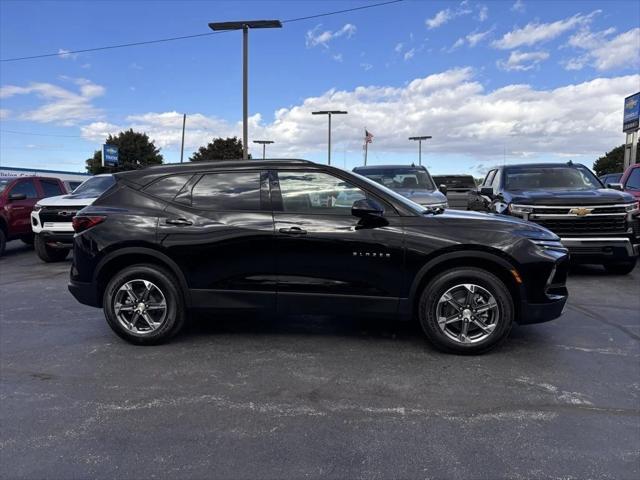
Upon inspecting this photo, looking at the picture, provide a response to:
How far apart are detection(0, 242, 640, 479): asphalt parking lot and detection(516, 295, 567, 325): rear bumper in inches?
14.0

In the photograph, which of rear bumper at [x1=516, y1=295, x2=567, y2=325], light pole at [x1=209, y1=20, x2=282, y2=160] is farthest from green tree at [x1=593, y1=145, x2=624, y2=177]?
rear bumper at [x1=516, y1=295, x2=567, y2=325]

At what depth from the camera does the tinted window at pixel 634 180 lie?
10320mm

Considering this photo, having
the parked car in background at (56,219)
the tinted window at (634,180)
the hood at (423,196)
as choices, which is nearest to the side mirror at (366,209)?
the hood at (423,196)

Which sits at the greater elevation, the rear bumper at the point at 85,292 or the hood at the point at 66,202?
the hood at the point at 66,202

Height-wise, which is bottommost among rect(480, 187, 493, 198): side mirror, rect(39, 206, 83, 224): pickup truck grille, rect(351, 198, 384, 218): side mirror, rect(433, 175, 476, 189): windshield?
rect(39, 206, 83, 224): pickup truck grille

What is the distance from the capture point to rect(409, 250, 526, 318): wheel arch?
13.6 ft

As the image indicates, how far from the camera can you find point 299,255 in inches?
169

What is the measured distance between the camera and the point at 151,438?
9.71ft

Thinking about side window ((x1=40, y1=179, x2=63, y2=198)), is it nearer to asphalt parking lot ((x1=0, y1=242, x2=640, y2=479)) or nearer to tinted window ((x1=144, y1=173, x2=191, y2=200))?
asphalt parking lot ((x1=0, y1=242, x2=640, y2=479))

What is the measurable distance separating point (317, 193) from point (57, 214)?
7.48 meters

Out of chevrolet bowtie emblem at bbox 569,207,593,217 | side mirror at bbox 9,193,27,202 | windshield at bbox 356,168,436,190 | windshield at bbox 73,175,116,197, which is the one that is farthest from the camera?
side mirror at bbox 9,193,27,202

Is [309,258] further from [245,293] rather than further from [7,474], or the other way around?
[7,474]

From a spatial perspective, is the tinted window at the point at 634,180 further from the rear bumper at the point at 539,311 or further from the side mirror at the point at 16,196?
the side mirror at the point at 16,196

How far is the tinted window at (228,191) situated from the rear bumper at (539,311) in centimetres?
253
